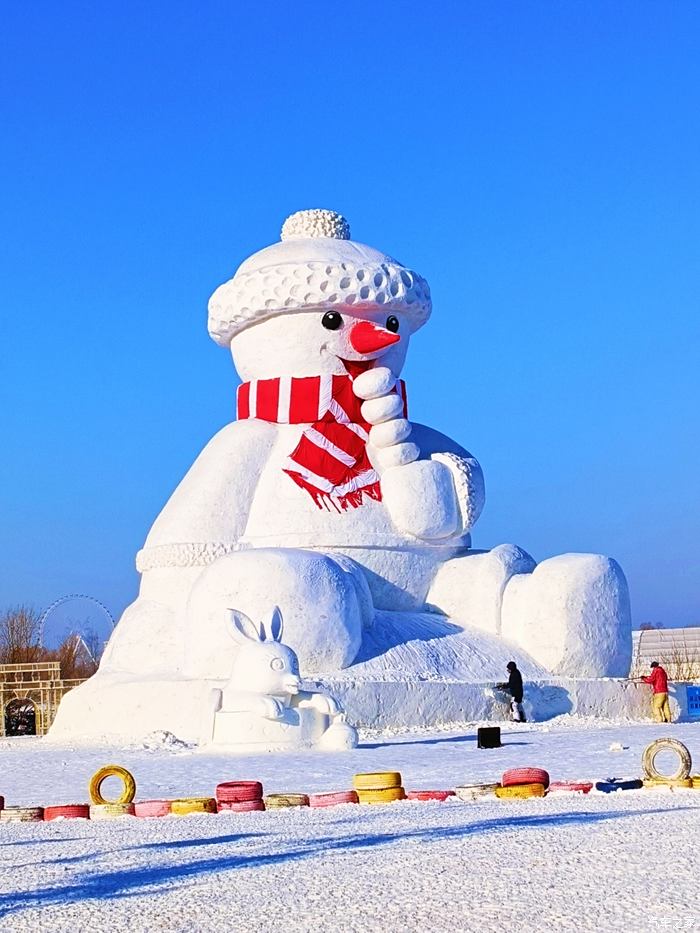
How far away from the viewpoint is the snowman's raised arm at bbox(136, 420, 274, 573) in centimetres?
1561

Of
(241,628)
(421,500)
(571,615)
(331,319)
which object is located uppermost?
(331,319)

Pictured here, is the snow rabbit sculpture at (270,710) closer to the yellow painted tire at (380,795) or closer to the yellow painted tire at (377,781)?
the yellow painted tire at (377,781)

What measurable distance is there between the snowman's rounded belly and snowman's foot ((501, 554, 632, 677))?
1121mm

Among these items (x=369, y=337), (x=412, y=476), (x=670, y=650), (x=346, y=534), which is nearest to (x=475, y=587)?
(x=412, y=476)

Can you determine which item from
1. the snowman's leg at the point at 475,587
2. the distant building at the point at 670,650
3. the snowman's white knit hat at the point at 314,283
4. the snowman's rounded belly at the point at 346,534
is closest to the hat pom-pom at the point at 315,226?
the snowman's white knit hat at the point at 314,283

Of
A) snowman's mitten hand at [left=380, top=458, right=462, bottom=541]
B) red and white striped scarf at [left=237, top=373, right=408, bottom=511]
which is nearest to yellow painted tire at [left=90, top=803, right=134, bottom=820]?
red and white striped scarf at [left=237, top=373, right=408, bottom=511]

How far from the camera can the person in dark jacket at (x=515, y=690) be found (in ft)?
47.4

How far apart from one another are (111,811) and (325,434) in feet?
28.3

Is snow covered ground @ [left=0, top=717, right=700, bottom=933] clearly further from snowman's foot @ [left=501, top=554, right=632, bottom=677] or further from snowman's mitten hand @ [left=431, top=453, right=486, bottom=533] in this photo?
snowman's mitten hand @ [left=431, top=453, right=486, bottom=533]

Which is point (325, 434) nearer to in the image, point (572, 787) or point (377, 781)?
point (377, 781)

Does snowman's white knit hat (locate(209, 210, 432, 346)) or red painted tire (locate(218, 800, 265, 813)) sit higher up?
snowman's white knit hat (locate(209, 210, 432, 346))

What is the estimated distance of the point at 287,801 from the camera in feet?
25.7

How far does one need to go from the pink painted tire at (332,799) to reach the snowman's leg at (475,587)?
805 centimetres

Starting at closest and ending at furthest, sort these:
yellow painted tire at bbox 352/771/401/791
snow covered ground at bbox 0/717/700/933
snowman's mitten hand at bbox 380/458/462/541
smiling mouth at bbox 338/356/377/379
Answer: snow covered ground at bbox 0/717/700/933 → yellow painted tire at bbox 352/771/401/791 → snowman's mitten hand at bbox 380/458/462/541 → smiling mouth at bbox 338/356/377/379
